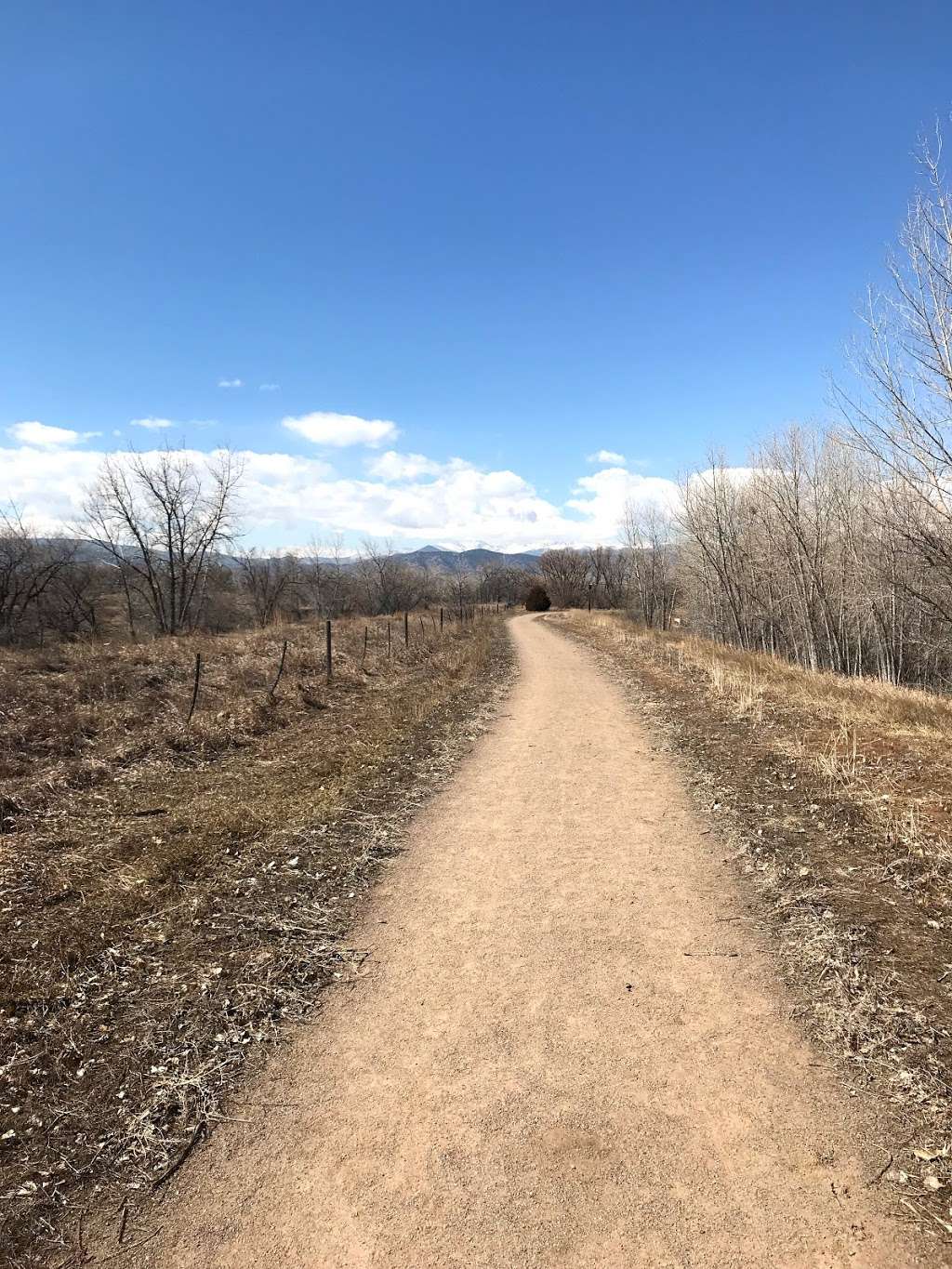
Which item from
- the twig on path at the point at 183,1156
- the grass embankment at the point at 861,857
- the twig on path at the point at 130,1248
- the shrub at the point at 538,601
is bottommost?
the twig on path at the point at 130,1248

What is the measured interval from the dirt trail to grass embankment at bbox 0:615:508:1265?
381 millimetres

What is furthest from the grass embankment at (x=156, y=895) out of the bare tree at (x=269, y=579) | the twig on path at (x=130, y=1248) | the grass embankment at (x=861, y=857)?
the bare tree at (x=269, y=579)

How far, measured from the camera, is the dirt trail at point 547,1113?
2256mm

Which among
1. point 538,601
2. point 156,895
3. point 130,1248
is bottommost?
point 130,1248

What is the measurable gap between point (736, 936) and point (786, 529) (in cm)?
2332

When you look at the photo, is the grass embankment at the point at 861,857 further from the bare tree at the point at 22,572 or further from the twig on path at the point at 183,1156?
the bare tree at the point at 22,572

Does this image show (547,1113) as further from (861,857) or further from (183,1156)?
(861,857)

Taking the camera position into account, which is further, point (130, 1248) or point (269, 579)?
point (269, 579)

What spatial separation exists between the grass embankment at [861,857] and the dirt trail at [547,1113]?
241 millimetres

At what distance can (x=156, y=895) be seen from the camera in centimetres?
472

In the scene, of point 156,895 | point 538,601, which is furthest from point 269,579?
point 156,895

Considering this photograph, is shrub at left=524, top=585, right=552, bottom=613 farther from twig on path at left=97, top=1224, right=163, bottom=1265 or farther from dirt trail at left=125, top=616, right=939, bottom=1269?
twig on path at left=97, top=1224, right=163, bottom=1265

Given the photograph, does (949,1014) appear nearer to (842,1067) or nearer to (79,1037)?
(842,1067)

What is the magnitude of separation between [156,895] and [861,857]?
Result: 18.5 feet
